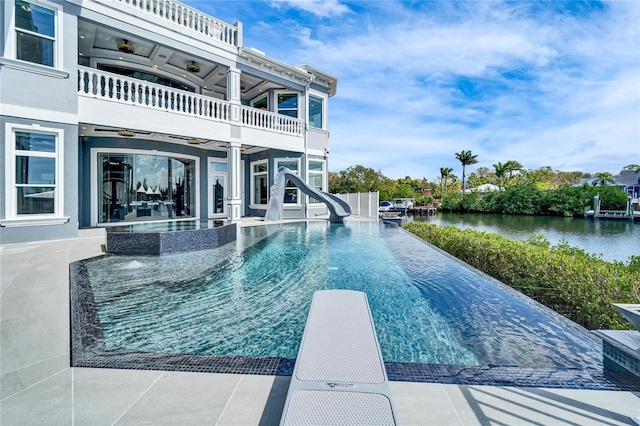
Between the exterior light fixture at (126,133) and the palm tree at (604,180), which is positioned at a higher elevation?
the palm tree at (604,180)

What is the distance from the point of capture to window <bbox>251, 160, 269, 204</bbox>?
1581 cm

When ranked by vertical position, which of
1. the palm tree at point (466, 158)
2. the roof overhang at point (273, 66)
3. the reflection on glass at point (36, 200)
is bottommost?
the reflection on glass at point (36, 200)

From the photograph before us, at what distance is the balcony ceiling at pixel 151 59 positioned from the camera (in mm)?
10227

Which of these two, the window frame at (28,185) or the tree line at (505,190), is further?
the tree line at (505,190)

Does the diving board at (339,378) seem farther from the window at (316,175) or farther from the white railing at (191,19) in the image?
the window at (316,175)

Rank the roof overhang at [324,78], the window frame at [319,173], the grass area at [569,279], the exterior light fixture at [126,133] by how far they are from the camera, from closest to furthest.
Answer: the grass area at [569,279] → the exterior light fixture at [126,133] → the roof overhang at [324,78] → the window frame at [319,173]

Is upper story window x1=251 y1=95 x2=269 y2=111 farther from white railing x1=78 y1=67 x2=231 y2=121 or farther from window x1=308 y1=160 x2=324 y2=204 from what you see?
window x1=308 y1=160 x2=324 y2=204

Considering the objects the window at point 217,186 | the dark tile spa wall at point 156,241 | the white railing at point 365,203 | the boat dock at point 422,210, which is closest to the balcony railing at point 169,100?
the window at point 217,186

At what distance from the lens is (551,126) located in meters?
30.8

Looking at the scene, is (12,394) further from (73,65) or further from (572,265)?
(73,65)

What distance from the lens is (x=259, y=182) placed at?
16375 mm

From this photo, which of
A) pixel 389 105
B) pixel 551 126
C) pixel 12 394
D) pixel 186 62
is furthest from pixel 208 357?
pixel 551 126

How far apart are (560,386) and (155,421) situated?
270cm

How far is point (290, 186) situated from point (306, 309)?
39.4 feet
